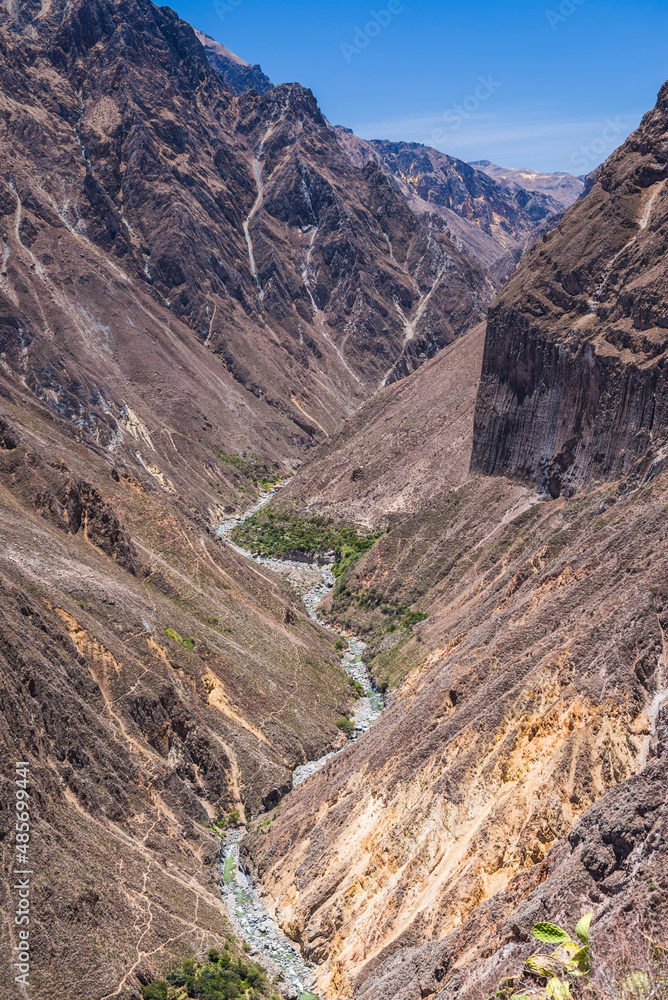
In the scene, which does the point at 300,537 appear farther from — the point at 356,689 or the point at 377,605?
the point at 356,689

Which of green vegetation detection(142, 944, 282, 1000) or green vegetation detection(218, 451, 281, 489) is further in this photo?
green vegetation detection(218, 451, 281, 489)

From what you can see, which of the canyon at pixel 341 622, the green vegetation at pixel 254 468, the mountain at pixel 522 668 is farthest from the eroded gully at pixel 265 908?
the green vegetation at pixel 254 468

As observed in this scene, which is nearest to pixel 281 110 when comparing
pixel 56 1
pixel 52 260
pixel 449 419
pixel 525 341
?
pixel 56 1

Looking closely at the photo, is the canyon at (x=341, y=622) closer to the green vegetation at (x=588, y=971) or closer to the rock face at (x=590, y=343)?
the rock face at (x=590, y=343)

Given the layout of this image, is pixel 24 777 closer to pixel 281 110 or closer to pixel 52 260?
pixel 52 260

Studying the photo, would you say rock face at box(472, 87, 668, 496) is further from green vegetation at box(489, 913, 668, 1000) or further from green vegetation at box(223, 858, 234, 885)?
green vegetation at box(489, 913, 668, 1000)

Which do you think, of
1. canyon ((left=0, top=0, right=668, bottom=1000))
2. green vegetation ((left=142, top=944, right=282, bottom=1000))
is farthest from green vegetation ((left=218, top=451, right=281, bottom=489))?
green vegetation ((left=142, top=944, right=282, bottom=1000))
